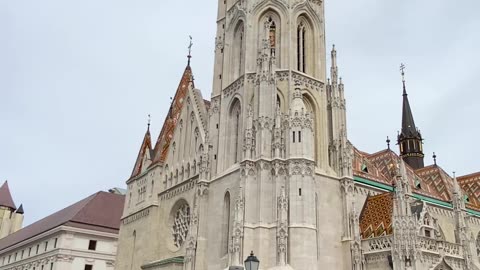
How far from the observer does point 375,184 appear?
1184 inches

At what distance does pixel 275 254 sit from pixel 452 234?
1396 cm

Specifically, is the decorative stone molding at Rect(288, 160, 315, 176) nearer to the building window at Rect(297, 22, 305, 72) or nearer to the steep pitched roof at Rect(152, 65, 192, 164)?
the building window at Rect(297, 22, 305, 72)

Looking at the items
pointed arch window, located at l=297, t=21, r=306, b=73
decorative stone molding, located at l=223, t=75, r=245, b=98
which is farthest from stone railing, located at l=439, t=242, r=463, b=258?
decorative stone molding, located at l=223, t=75, r=245, b=98

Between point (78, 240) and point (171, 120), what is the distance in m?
14.7

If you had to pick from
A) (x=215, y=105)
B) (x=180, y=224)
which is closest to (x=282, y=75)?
(x=215, y=105)

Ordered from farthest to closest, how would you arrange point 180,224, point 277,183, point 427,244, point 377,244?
point 180,224, point 377,244, point 277,183, point 427,244

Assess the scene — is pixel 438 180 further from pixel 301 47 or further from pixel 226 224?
pixel 226 224

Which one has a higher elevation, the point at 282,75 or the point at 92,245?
the point at 282,75

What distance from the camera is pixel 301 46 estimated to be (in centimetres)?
2978

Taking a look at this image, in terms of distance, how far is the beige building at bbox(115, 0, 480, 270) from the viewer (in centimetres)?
2416

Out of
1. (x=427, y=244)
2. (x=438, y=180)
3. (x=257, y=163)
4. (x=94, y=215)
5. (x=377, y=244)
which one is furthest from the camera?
(x=94, y=215)

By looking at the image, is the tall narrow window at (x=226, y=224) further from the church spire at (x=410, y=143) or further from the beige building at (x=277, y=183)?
the church spire at (x=410, y=143)

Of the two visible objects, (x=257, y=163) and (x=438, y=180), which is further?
(x=438, y=180)

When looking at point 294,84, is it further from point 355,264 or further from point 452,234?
point 452,234
